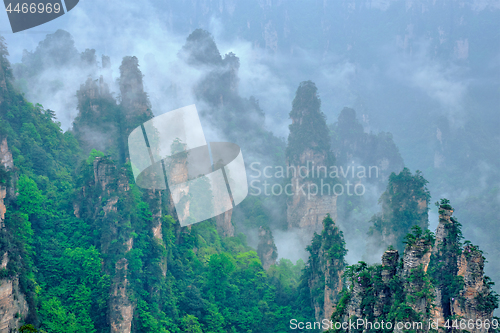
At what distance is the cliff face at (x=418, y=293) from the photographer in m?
16.8

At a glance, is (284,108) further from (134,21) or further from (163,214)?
(163,214)

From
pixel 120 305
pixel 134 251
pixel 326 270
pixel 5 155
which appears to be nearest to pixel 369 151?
pixel 326 270

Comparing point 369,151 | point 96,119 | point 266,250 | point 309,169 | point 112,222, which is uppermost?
point 369,151

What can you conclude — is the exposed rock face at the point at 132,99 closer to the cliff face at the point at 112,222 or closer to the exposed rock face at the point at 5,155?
the cliff face at the point at 112,222

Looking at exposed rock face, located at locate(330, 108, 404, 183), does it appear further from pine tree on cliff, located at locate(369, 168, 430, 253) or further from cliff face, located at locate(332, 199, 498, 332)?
cliff face, located at locate(332, 199, 498, 332)

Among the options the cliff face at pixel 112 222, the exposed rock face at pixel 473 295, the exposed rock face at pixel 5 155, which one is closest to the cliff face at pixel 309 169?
the cliff face at pixel 112 222

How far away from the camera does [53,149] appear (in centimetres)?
3606

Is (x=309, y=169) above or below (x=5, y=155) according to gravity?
above

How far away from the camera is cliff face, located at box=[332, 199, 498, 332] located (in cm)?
1684

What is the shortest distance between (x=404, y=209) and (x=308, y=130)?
25.2 m

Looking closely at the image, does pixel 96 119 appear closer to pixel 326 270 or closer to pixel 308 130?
pixel 326 270

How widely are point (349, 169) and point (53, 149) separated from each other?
56.3 meters

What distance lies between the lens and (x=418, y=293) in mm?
16578

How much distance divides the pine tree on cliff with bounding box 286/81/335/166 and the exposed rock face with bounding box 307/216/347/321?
87.8ft
